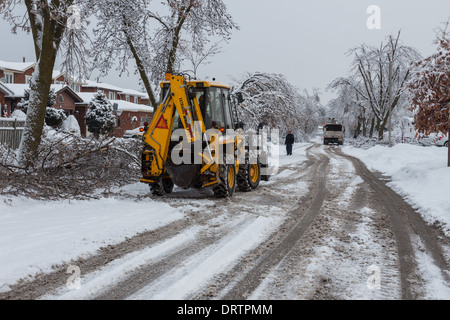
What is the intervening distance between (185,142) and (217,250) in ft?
13.7

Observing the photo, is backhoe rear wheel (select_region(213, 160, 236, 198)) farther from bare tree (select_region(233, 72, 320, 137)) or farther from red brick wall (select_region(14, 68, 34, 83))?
red brick wall (select_region(14, 68, 34, 83))

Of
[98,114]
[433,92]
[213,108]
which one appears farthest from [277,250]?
[98,114]

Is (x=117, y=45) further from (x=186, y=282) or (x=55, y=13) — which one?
(x=186, y=282)

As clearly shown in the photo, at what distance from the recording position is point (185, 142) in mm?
9469

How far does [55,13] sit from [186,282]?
340 inches

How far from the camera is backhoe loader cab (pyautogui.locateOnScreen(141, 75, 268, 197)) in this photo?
30.7 feet

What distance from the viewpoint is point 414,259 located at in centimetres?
554

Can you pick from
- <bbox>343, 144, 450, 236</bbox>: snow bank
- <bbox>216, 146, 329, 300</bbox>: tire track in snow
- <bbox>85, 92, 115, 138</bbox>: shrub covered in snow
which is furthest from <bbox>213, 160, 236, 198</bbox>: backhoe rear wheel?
<bbox>85, 92, 115, 138</bbox>: shrub covered in snow

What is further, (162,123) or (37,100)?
(37,100)

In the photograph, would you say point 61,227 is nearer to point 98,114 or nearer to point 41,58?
point 41,58

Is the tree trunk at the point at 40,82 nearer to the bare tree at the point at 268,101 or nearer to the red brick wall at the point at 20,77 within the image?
the bare tree at the point at 268,101
